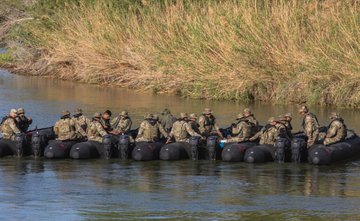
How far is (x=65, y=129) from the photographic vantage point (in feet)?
98.3

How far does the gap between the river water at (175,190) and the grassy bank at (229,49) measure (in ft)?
37.5

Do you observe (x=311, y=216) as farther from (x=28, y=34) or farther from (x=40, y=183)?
(x=28, y=34)

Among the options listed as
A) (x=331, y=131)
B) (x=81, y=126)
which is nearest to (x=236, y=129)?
(x=331, y=131)

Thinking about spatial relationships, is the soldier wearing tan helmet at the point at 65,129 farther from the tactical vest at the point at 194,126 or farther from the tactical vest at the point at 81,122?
the tactical vest at the point at 194,126

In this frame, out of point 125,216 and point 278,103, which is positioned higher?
point 278,103

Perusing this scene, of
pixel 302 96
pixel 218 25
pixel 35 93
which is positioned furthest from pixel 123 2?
pixel 302 96

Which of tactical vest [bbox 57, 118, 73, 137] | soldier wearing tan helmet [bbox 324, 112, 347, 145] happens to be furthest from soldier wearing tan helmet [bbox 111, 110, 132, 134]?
soldier wearing tan helmet [bbox 324, 112, 347, 145]

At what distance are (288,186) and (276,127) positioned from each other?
332 centimetres

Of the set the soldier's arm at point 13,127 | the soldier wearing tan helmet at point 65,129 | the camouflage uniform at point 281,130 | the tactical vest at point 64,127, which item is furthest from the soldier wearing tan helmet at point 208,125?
the soldier's arm at point 13,127

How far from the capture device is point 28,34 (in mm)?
60000

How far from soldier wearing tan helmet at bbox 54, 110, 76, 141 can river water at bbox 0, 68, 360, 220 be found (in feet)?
2.89

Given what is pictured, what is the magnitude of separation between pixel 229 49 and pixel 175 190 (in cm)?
1809

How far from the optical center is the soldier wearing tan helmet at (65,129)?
29.9 meters

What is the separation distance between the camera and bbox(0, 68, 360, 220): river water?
23016mm
